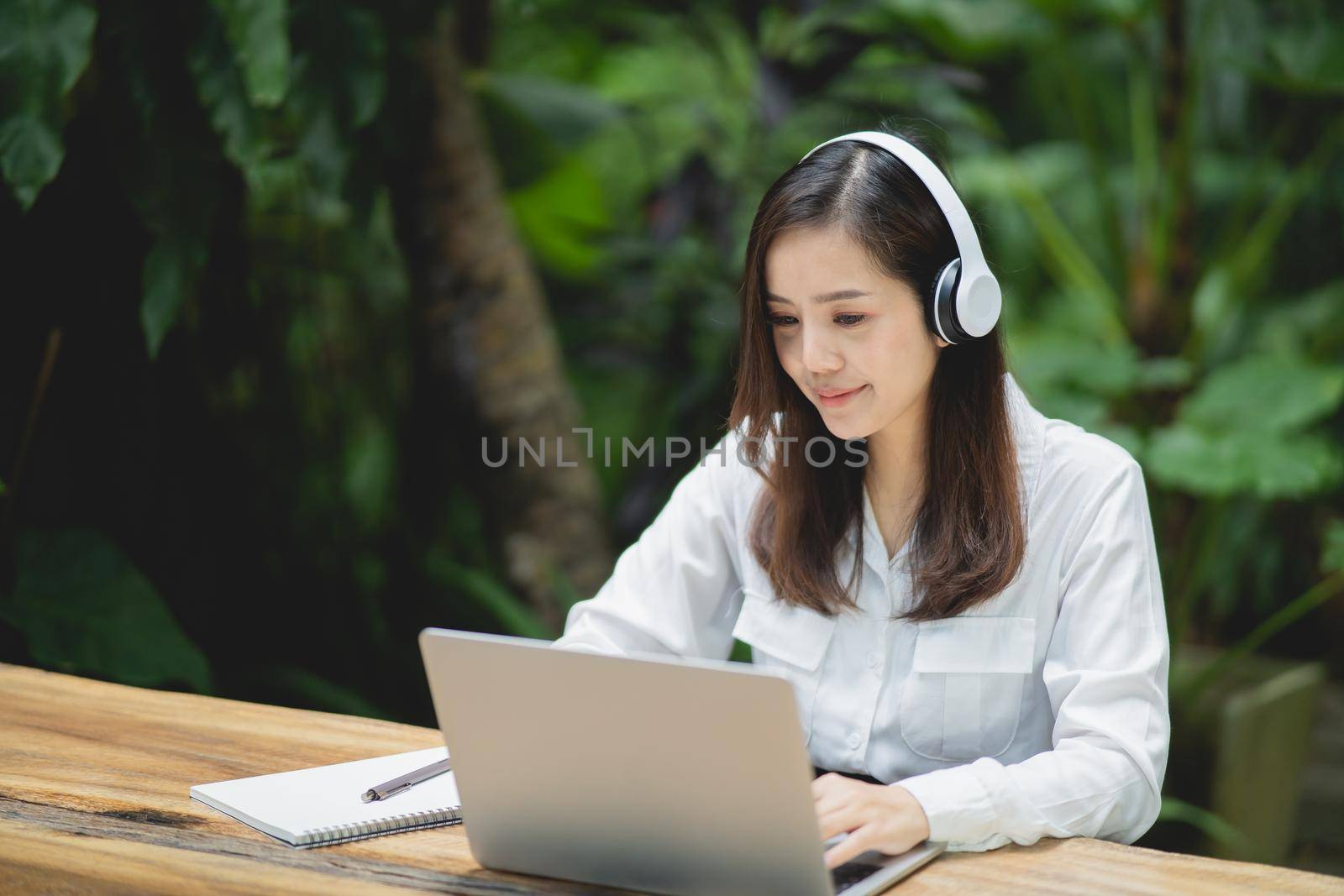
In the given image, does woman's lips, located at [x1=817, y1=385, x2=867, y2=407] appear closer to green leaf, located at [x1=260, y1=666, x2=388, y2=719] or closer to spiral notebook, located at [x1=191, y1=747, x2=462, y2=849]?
spiral notebook, located at [x1=191, y1=747, x2=462, y2=849]

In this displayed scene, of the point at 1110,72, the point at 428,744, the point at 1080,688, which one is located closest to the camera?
the point at 1080,688

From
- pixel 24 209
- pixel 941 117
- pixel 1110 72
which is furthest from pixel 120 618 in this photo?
pixel 1110 72

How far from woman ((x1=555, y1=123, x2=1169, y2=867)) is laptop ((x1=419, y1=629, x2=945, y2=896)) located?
0.28m

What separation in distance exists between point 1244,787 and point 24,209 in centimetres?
296

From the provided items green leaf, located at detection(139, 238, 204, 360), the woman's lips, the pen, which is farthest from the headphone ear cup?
green leaf, located at detection(139, 238, 204, 360)

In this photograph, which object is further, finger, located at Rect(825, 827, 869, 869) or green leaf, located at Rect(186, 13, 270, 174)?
green leaf, located at Rect(186, 13, 270, 174)

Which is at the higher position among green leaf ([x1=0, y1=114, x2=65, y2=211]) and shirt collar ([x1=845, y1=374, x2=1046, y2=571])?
green leaf ([x1=0, y1=114, x2=65, y2=211])

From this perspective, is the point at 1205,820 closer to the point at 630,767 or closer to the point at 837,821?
the point at 837,821

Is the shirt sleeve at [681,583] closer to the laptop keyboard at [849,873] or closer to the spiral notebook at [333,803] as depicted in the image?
the spiral notebook at [333,803]

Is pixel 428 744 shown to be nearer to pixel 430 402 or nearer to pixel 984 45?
pixel 430 402

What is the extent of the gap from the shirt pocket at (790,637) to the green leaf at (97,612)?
119 centimetres

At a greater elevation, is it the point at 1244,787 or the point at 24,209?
the point at 24,209

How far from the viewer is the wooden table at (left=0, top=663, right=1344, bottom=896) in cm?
110

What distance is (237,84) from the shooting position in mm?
2176
